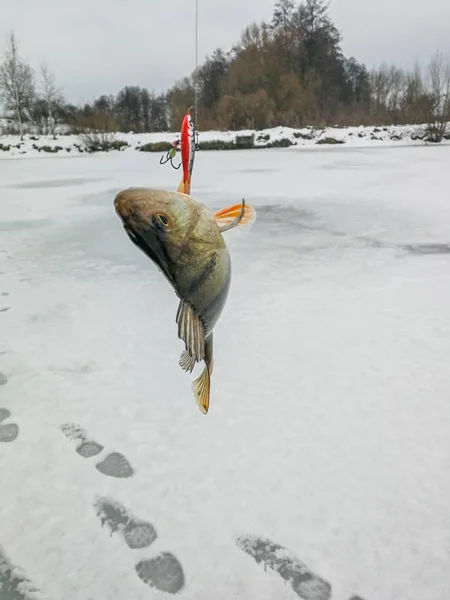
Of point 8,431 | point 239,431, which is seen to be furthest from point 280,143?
point 8,431

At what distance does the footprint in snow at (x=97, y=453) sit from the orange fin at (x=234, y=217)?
1.55 meters

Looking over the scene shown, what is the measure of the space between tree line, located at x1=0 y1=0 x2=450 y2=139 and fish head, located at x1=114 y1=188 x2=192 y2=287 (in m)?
0.26

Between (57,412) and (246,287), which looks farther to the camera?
(246,287)

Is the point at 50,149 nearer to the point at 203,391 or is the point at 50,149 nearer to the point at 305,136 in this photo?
the point at 305,136

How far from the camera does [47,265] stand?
390cm

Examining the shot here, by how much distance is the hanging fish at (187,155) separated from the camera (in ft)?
1.41

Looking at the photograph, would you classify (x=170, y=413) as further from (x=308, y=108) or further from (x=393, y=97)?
(x=308, y=108)

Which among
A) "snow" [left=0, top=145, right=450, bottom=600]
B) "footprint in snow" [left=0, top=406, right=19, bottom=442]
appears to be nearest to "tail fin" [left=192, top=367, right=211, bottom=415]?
"snow" [left=0, top=145, right=450, bottom=600]

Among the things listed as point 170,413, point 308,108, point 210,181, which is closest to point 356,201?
point 210,181

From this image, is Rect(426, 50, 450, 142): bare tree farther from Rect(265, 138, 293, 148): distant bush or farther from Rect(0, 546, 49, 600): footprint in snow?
Rect(0, 546, 49, 600): footprint in snow

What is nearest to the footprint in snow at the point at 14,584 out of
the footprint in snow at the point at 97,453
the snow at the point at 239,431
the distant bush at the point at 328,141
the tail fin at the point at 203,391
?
the snow at the point at 239,431

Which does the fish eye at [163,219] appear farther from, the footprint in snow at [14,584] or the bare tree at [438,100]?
the bare tree at [438,100]

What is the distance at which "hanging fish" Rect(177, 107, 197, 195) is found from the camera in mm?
431

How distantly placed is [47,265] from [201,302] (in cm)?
377
